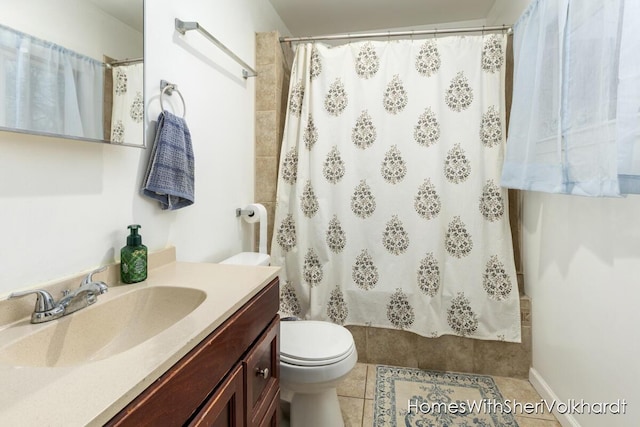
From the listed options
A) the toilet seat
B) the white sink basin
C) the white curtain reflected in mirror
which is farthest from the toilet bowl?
the white curtain reflected in mirror

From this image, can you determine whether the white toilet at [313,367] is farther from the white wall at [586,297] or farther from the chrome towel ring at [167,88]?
the white wall at [586,297]

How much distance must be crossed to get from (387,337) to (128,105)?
1830 millimetres

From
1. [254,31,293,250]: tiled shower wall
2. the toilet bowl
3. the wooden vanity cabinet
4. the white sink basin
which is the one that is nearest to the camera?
the wooden vanity cabinet

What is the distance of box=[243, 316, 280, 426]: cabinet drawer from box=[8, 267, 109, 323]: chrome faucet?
42cm

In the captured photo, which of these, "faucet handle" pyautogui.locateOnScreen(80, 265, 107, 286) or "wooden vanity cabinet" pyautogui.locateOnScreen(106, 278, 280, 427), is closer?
"wooden vanity cabinet" pyautogui.locateOnScreen(106, 278, 280, 427)

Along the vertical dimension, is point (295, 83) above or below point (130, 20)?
above

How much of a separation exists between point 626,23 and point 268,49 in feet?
5.60

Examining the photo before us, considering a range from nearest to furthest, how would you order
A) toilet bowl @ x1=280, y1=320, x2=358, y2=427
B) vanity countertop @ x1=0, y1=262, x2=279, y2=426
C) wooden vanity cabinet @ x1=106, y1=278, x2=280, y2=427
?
vanity countertop @ x1=0, y1=262, x2=279, y2=426, wooden vanity cabinet @ x1=106, y1=278, x2=280, y2=427, toilet bowl @ x1=280, y1=320, x2=358, y2=427

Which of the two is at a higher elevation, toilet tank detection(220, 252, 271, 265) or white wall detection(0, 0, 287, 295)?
white wall detection(0, 0, 287, 295)

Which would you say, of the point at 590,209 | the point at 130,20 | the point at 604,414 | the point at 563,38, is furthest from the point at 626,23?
the point at 130,20

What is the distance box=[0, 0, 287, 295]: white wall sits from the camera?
30.1 inches

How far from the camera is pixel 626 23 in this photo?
0.95 m

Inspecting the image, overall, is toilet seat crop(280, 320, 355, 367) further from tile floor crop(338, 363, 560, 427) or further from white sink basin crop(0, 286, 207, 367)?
white sink basin crop(0, 286, 207, 367)

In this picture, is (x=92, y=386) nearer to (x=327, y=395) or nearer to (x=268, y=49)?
(x=327, y=395)
